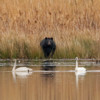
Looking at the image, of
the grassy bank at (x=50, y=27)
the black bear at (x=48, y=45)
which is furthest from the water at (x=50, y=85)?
the black bear at (x=48, y=45)

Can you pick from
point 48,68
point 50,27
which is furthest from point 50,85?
point 50,27

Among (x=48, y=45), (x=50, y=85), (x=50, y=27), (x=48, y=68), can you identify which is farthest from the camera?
(x=50, y=27)

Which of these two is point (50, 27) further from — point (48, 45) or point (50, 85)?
point (50, 85)

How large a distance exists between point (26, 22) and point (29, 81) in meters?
12.8

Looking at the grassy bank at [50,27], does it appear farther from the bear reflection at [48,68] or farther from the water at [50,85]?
the water at [50,85]

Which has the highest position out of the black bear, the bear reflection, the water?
the black bear

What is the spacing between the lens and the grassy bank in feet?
84.7

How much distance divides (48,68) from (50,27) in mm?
7292

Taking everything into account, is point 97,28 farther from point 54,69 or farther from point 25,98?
point 25,98

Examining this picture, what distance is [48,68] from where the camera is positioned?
22000 millimetres

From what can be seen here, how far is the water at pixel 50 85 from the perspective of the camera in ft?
45.1

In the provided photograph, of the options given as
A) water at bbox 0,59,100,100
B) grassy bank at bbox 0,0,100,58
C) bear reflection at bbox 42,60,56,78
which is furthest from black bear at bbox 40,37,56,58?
water at bbox 0,59,100,100

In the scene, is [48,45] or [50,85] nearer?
[50,85]

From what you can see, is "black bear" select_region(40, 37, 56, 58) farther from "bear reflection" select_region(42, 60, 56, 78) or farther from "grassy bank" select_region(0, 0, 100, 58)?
"bear reflection" select_region(42, 60, 56, 78)
